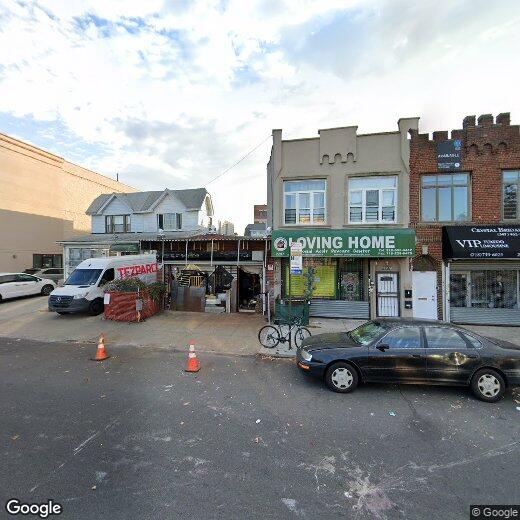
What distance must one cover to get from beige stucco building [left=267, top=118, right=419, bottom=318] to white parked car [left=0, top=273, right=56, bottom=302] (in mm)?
14924

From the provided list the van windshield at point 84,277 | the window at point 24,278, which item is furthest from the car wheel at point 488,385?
the window at point 24,278

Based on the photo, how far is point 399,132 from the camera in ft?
40.2

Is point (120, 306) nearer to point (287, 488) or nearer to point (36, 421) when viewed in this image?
point (36, 421)

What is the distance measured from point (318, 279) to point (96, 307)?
9846mm

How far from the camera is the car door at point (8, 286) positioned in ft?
53.8

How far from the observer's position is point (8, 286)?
16672 millimetres

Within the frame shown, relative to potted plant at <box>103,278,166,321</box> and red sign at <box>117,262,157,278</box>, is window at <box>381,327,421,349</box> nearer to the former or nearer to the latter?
potted plant at <box>103,278,166,321</box>

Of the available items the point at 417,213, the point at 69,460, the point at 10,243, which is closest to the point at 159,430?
the point at 69,460

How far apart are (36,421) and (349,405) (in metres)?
5.14

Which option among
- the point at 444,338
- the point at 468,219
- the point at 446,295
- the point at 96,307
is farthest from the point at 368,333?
the point at 96,307

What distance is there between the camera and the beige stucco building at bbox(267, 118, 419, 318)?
39.8ft

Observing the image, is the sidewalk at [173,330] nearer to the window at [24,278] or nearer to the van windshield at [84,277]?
the van windshield at [84,277]

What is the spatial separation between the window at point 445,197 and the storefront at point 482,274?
2.26 ft

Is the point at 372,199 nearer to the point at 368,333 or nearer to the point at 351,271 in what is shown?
the point at 351,271
